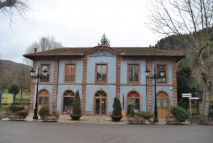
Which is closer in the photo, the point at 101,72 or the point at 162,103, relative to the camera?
the point at 162,103

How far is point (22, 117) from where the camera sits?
17156 millimetres

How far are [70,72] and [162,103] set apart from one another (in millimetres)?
10993

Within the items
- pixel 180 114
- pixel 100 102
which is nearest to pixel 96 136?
pixel 180 114

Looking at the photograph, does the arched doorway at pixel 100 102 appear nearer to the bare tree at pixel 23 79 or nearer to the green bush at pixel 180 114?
the green bush at pixel 180 114

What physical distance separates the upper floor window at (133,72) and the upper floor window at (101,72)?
2.77m

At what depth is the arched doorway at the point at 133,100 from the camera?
22.6m

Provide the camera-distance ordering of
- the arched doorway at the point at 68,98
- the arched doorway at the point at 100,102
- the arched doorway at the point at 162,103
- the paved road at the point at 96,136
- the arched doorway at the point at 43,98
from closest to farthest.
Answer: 1. the paved road at the point at 96,136
2. the arched doorway at the point at 162,103
3. the arched doorway at the point at 100,102
4. the arched doorway at the point at 68,98
5. the arched doorway at the point at 43,98

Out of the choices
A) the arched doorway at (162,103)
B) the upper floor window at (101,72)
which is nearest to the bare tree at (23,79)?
the upper floor window at (101,72)

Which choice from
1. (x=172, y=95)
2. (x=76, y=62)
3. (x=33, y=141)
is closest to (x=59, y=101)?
(x=76, y=62)

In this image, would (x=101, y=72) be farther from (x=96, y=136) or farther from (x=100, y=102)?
(x=96, y=136)

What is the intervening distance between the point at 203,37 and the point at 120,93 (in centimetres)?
1014

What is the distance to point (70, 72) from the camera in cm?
2373

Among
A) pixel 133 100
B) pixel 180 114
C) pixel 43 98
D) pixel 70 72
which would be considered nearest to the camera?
pixel 180 114

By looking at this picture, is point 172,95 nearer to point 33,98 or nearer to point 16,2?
point 33,98
